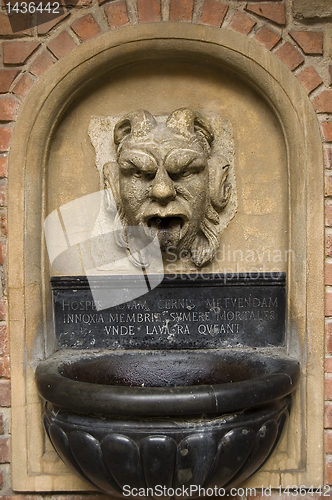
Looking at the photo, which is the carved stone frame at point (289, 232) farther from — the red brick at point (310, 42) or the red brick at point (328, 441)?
the red brick at point (310, 42)

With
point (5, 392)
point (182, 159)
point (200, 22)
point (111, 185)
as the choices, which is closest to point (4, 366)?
point (5, 392)

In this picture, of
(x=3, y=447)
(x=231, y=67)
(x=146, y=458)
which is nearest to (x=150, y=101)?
(x=231, y=67)

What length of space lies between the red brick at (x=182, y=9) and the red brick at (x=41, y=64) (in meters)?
0.56

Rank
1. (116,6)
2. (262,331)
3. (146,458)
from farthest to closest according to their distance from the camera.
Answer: (262,331), (116,6), (146,458)

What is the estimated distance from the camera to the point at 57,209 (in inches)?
83.0

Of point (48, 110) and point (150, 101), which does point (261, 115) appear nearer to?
point (150, 101)

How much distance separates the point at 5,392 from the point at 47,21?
162 cm

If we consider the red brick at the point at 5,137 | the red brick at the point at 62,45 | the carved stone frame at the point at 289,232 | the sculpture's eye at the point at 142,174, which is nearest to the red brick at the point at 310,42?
the carved stone frame at the point at 289,232

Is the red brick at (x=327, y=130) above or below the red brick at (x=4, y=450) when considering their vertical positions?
above

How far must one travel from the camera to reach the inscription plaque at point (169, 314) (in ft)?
6.74

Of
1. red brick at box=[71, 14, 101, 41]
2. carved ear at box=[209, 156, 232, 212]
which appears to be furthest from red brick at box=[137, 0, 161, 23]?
carved ear at box=[209, 156, 232, 212]

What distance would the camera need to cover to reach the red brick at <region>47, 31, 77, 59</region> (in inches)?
75.5

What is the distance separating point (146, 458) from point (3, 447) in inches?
30.7

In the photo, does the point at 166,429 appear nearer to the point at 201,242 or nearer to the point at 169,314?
the point at 169,314
